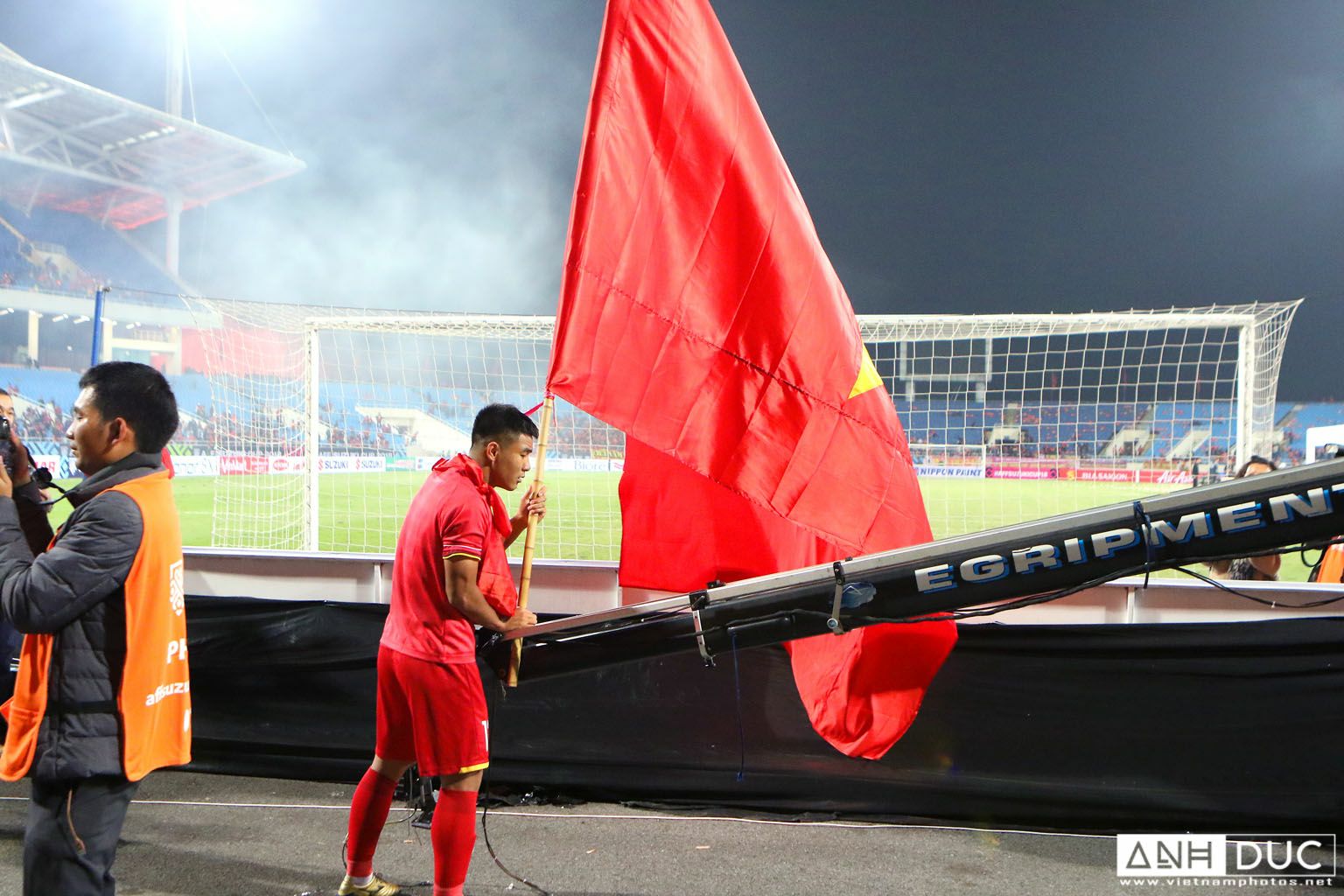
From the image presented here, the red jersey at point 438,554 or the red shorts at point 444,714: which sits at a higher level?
the red jersey at point 438,554

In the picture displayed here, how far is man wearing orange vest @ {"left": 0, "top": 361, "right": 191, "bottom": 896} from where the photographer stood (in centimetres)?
189

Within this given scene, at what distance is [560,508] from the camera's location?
48.0 feet

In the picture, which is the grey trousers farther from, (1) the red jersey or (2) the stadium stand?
(2) the stadium stand

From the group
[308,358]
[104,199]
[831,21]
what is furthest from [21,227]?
[308,358]

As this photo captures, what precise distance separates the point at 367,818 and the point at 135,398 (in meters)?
1.53

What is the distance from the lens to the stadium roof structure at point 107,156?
36781 mm

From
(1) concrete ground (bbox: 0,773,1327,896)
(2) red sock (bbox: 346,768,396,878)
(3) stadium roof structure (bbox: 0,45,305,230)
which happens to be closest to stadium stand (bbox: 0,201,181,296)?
(3) stadium roof structure (bbox: 0,45,305,230)

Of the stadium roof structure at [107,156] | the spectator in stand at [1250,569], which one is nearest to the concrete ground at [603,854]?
the spectator in stand at [1250,569]

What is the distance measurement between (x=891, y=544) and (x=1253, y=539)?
871 millimetres

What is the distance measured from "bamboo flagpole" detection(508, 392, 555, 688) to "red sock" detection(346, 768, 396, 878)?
579 mm

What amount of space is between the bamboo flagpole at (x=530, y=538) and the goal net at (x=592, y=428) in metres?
5.32

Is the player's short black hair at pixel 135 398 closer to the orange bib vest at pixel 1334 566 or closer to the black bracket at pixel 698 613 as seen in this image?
A: the black bracket at pixel 698 613

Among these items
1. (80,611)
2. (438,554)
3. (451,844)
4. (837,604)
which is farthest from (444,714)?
(837,604)

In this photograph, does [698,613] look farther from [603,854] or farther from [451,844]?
[603,854]
